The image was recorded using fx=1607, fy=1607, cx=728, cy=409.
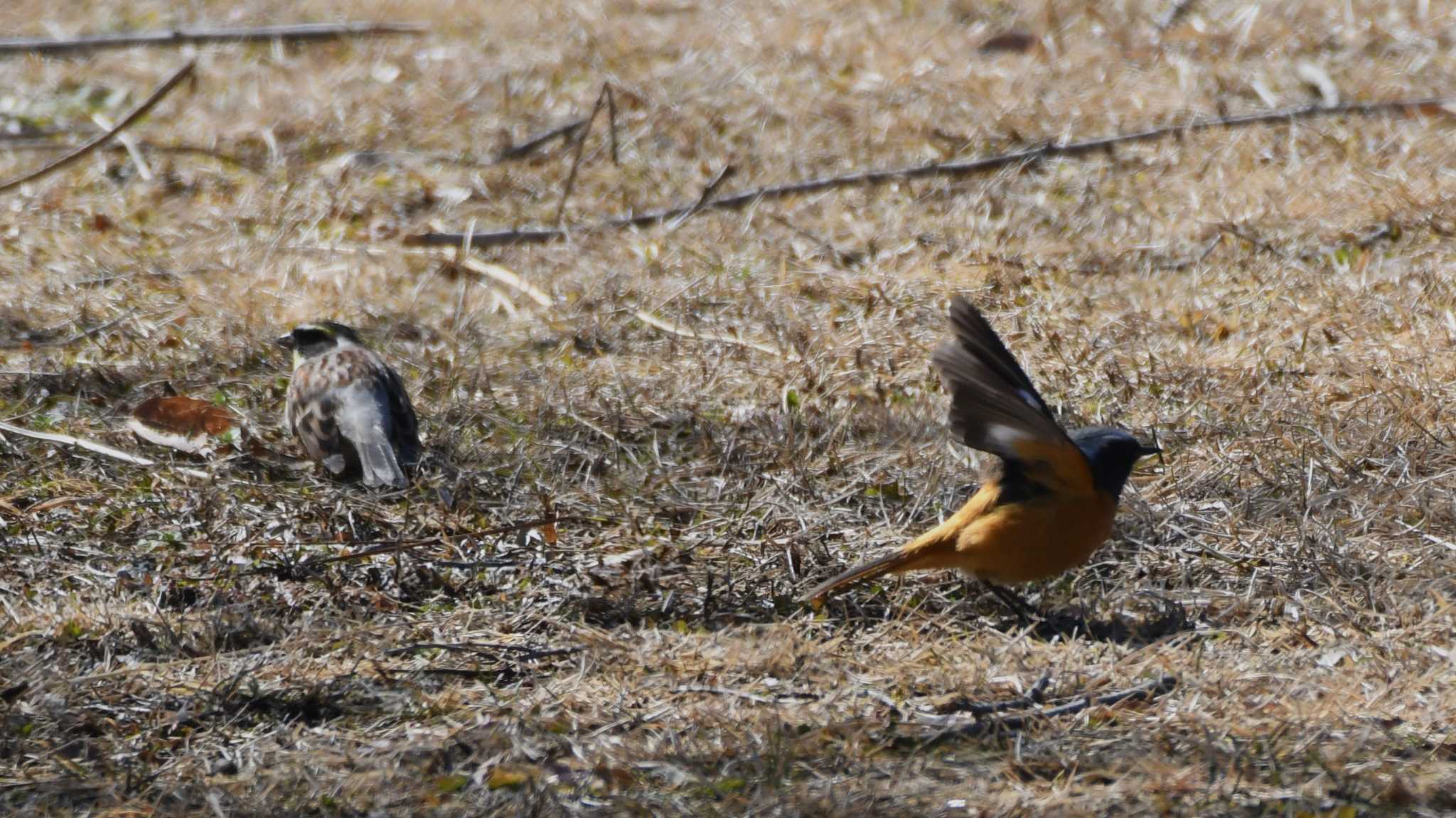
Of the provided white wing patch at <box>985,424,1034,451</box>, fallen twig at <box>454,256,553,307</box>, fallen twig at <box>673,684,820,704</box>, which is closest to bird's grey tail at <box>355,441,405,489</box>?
fallen twig at <box>673,684,820,704</box>

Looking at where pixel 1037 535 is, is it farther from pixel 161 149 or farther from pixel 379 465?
pixel 161 149

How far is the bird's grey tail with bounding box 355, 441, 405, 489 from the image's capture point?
6012 millimetres

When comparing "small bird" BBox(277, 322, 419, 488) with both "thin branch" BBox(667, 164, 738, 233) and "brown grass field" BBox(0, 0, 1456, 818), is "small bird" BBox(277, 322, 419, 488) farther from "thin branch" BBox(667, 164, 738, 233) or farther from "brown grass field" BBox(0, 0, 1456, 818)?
"thin branch" BBox(667, 164, 738, 233)

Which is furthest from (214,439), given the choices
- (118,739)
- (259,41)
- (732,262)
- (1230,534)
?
(259,41)

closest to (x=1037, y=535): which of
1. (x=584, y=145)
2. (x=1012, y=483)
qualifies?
(x=1012, y=483)

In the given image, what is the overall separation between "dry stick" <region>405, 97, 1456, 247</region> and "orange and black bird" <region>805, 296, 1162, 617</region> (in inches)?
168

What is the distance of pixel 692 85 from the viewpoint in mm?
11016

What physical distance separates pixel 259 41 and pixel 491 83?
2447mm

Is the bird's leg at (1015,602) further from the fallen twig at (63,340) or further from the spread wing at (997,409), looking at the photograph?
the fallen twig at (63,340)

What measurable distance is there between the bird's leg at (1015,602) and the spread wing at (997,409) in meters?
0.41

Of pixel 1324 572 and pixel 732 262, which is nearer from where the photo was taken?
pixel 1324 572

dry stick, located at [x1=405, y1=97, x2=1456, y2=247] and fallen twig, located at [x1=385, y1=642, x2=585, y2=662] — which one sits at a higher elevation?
dry stick, located at [x1=405, y1=97, x2=1456, y2=247]

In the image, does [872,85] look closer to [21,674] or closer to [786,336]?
[786,336]

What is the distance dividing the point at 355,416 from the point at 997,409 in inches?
100.0
